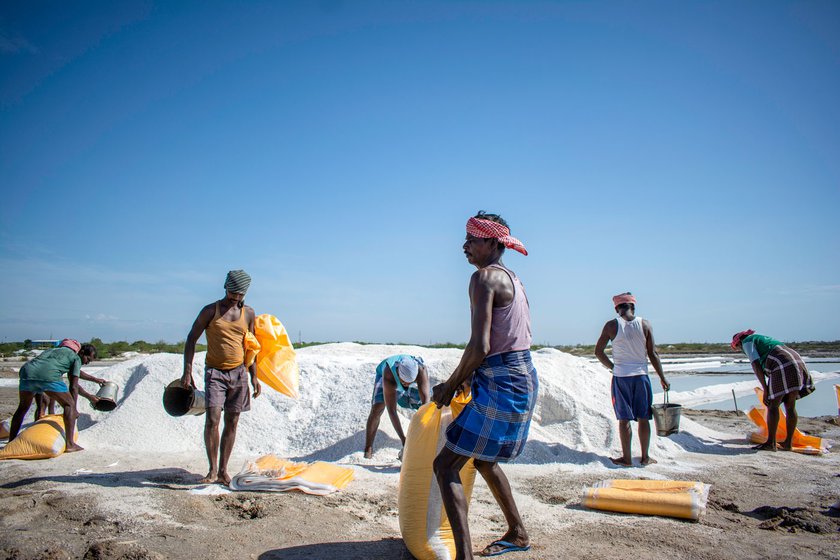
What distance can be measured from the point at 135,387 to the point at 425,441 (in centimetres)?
541

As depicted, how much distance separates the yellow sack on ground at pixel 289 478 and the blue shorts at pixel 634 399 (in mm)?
2622

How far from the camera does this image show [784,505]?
3.84 m

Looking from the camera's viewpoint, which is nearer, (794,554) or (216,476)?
(794,554)

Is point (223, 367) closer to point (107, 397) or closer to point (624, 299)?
point (107, 397)

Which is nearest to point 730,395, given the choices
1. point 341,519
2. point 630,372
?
point 630,372

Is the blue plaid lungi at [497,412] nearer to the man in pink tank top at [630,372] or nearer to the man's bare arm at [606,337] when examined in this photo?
the man in pink tank top at [630,372]

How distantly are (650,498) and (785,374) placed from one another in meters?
3.72

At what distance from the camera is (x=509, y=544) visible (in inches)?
105

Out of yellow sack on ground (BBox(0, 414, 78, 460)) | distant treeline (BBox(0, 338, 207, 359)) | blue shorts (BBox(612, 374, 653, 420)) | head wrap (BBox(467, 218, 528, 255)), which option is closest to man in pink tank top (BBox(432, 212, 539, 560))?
head wrap (BBox(467, 218, 528, 255))

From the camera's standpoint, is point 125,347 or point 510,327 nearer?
point 510,327

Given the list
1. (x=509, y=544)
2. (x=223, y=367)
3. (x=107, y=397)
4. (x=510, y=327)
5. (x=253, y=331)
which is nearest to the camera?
(x=510, y=327)

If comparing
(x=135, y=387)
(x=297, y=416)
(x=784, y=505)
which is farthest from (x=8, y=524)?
(x=784, y=505)

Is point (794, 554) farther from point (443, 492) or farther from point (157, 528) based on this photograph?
point (157, 528)

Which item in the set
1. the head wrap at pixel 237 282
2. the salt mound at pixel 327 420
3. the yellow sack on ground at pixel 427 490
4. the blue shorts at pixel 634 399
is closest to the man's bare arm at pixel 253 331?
the head wrap at pixel 237 282
